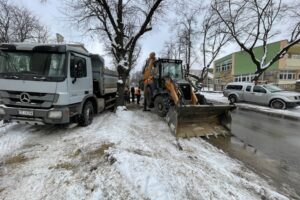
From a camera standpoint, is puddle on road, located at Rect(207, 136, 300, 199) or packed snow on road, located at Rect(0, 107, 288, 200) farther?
puddle on road, located at Rect(207, 136, 300, 199)

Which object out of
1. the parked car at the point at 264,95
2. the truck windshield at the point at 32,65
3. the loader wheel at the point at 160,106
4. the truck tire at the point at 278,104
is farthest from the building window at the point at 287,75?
the truck windshield at the point at 32,65

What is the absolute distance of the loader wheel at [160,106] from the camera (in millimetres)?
10234

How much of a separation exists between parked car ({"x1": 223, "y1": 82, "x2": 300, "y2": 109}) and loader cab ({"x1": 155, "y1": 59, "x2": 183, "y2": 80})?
8.75 metres

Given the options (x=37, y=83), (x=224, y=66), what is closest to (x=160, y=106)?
(x=37, y=83)

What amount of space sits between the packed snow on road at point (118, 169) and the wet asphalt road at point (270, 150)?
40 centimetres

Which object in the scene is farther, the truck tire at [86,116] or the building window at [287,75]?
the building window at [287,75]

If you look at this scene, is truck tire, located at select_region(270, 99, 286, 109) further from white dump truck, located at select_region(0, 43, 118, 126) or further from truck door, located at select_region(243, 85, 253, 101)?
white dump truck, located at select_region(0, 43, 118, 126)

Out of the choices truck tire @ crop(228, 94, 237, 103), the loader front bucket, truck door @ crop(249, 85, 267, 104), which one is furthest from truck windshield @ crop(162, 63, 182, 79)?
truck tire @ crop(228, 94, 237, 103)

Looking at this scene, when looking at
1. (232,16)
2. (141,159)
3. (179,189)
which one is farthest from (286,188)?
(232,16)

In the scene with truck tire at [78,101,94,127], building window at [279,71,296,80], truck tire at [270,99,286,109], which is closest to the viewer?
truck tire at [78,101,94,127]

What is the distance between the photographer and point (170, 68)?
37.3 ft

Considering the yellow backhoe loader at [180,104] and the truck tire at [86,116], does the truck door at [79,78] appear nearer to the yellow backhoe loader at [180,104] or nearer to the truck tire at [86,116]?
the truck tire at [86,116]

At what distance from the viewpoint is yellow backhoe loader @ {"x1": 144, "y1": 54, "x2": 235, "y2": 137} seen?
771cm

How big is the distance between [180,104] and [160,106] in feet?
8.87
